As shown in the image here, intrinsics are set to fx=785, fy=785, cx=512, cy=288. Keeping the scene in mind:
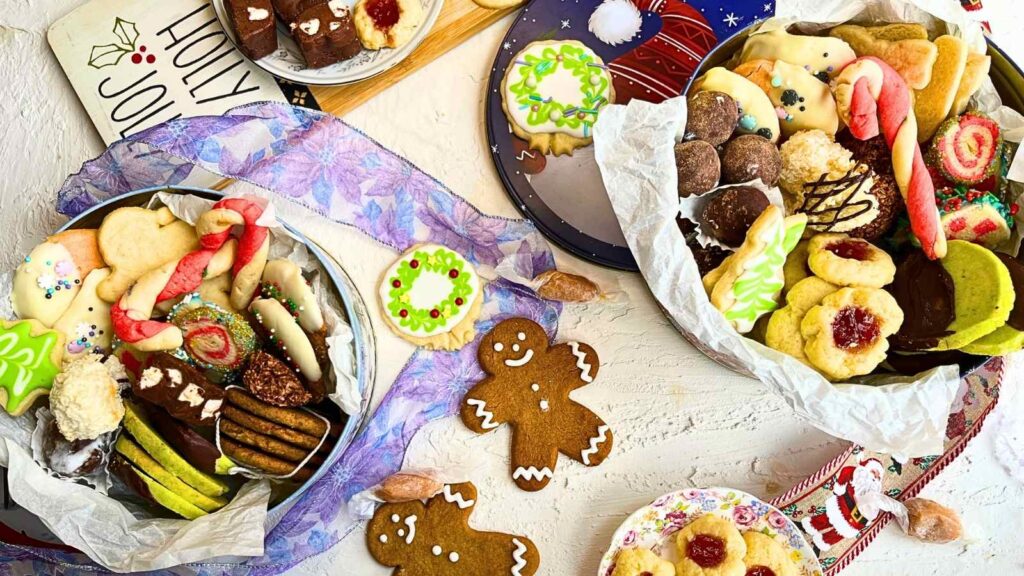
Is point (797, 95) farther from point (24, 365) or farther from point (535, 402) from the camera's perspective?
point (24, 365)

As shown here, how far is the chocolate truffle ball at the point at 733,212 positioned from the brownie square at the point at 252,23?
23.9 inches

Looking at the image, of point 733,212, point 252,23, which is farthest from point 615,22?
point 252,23

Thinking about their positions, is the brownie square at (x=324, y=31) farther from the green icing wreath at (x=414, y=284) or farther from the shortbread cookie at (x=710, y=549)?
the shortbread cookie at (x=710, y=549)

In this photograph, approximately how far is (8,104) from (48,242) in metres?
0.33

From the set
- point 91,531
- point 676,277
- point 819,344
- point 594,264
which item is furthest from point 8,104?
point 819,344

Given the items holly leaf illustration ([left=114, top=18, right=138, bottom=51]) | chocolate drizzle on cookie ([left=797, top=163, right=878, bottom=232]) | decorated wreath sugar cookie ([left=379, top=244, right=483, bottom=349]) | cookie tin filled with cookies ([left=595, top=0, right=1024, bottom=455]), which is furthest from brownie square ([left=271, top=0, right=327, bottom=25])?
chocolate drizzle on cookie ([left=797, top=163, right=878, bottom=232])

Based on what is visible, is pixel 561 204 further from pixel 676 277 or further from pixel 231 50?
pixel 231 50

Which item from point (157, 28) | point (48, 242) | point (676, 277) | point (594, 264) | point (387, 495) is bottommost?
point (387, 495)

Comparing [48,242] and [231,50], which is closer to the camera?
[48,242]

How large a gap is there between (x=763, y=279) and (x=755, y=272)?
23 millimetres

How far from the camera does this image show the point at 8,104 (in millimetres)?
1120

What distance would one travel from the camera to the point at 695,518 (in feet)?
3.33

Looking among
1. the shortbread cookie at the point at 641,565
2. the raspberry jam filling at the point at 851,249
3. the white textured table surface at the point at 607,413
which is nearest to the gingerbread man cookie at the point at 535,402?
the white textured table surface at the point at 607,413

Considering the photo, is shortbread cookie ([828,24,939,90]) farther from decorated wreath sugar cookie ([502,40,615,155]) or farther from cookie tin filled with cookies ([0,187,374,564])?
cookie tin filled with cookies ([0,187,374,564])
